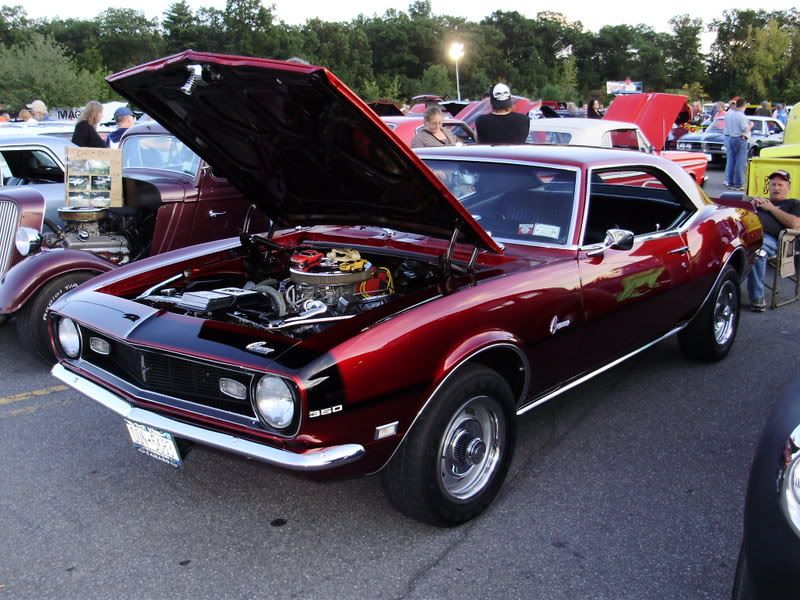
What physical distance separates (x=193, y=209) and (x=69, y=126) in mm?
4453

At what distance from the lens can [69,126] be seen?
956 centimetres

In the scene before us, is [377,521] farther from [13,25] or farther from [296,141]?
[13,25]

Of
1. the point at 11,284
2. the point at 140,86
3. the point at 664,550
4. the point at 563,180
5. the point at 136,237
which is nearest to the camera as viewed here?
the point at 664,550

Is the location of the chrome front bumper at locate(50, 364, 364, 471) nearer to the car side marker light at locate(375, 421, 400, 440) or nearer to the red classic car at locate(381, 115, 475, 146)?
the car side marker light at locate(375, 421, 400, 440)

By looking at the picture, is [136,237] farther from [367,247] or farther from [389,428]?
[389,428]

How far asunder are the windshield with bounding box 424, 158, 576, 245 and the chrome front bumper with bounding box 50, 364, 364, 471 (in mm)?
1648

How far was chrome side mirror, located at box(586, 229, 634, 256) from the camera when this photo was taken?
3646mm

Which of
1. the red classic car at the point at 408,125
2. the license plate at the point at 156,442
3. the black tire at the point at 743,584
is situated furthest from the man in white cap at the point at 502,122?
the black tire at the point at 743,584

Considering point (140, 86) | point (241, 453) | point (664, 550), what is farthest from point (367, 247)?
point (664, 550)

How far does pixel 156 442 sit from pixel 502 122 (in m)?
5.34

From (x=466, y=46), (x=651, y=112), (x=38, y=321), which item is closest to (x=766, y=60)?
(x=466, y=46)

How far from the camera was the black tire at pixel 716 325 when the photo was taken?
479 centimetres

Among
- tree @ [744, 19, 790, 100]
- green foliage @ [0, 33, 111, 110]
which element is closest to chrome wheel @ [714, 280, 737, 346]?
green foliage @ [0, 33, 111, 110]

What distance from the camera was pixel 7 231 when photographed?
5582mm
